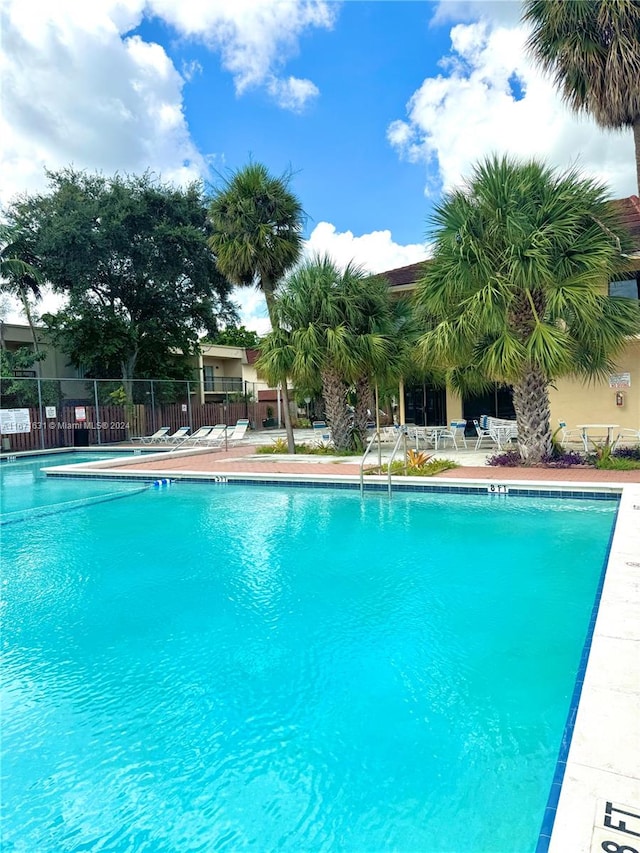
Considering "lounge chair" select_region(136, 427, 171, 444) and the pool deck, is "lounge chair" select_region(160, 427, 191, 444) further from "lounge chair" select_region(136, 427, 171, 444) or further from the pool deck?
the pool deck

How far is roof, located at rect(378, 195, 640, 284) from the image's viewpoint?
15.0 m

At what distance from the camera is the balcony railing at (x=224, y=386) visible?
35.7 metres

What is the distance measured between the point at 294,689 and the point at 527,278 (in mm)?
9133

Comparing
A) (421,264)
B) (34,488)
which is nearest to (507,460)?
(421,264)

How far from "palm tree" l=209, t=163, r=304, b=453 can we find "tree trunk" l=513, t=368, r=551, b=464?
257 inches

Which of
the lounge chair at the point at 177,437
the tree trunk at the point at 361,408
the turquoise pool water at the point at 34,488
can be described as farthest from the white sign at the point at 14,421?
the tree trunk at the point at 361,408

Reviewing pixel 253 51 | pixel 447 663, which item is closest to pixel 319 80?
pixel 253 51

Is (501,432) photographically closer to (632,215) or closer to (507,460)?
(507,460)

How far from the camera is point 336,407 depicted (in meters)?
15.9

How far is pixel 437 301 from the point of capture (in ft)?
37.3

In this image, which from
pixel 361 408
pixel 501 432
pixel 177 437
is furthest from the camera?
pixel 177 437

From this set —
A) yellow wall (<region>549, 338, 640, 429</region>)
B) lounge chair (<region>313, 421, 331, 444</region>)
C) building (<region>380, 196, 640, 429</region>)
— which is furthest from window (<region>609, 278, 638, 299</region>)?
lounge chair (<region>313, 421, 331, 444</region>)

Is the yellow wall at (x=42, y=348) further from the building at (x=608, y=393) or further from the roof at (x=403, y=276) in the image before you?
the building at (x=608, y=393)

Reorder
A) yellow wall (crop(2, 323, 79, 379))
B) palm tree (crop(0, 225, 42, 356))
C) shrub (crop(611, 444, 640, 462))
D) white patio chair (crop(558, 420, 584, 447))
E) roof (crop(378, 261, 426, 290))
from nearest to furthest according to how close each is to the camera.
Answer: shrub (crop(611, 444, 640, 462))
white patio chair (crop(558, 420, 584, 447))
roof (crop(378, 261, 426, 290))
palm tree (crop(0, 225, 42, 356))
yellow wall (crop(2, 323, 79, 379))
